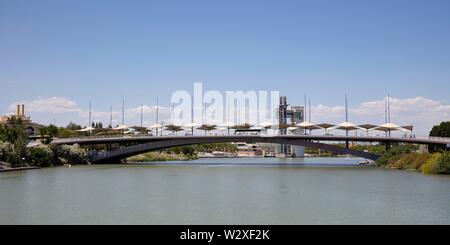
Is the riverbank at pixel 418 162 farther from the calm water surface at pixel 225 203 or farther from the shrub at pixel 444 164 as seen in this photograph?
the calm water surface at pixel 225 203

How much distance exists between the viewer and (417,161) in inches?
2261

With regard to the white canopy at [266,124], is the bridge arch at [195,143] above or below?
below

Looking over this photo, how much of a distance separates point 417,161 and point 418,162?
42 centimetres

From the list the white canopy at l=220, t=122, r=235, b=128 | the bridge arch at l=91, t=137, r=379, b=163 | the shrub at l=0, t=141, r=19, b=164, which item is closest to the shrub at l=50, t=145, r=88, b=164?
the bridge arch at l=91, t=137, r=379, b=163

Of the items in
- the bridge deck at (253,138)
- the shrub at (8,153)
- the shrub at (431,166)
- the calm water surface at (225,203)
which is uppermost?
the bridge deck at (253,138)

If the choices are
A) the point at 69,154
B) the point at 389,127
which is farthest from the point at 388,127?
the point at 69,154

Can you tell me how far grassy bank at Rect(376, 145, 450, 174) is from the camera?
160ft

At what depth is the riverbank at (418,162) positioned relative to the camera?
160 ft

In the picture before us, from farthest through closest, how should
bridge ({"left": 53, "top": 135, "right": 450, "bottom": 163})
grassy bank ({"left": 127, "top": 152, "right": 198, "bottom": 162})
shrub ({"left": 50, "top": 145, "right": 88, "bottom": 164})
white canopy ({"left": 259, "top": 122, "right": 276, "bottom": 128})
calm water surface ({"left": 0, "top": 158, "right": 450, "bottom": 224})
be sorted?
1. grassy bank ({"left": 127, "top": 152, "right": 198, "bottom": 162})
2. white canopy ({"left": 259, "top": 122, "right": 276, "bottom": 128})
3. bridge ({"left": 53, "top": 135, "right": 450, "bottom": 163})
4. shrub ({"left": 50, "top": 145, "right": 88, "bottom": 164})
5. calm water surface ({"left": 0, "top": 158, "right": 450, "bottom": 224})

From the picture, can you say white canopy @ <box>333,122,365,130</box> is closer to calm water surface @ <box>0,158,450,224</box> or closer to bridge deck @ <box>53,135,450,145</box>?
bridge deck @ <box>53,135,450,145</box>

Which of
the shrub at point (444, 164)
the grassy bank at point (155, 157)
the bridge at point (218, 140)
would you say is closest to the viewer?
the shrub at point (444, 164)

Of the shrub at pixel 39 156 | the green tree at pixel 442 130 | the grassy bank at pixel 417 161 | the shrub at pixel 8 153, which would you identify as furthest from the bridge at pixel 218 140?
the shrub at pixel 8 153

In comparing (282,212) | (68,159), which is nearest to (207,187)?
(282,212)
